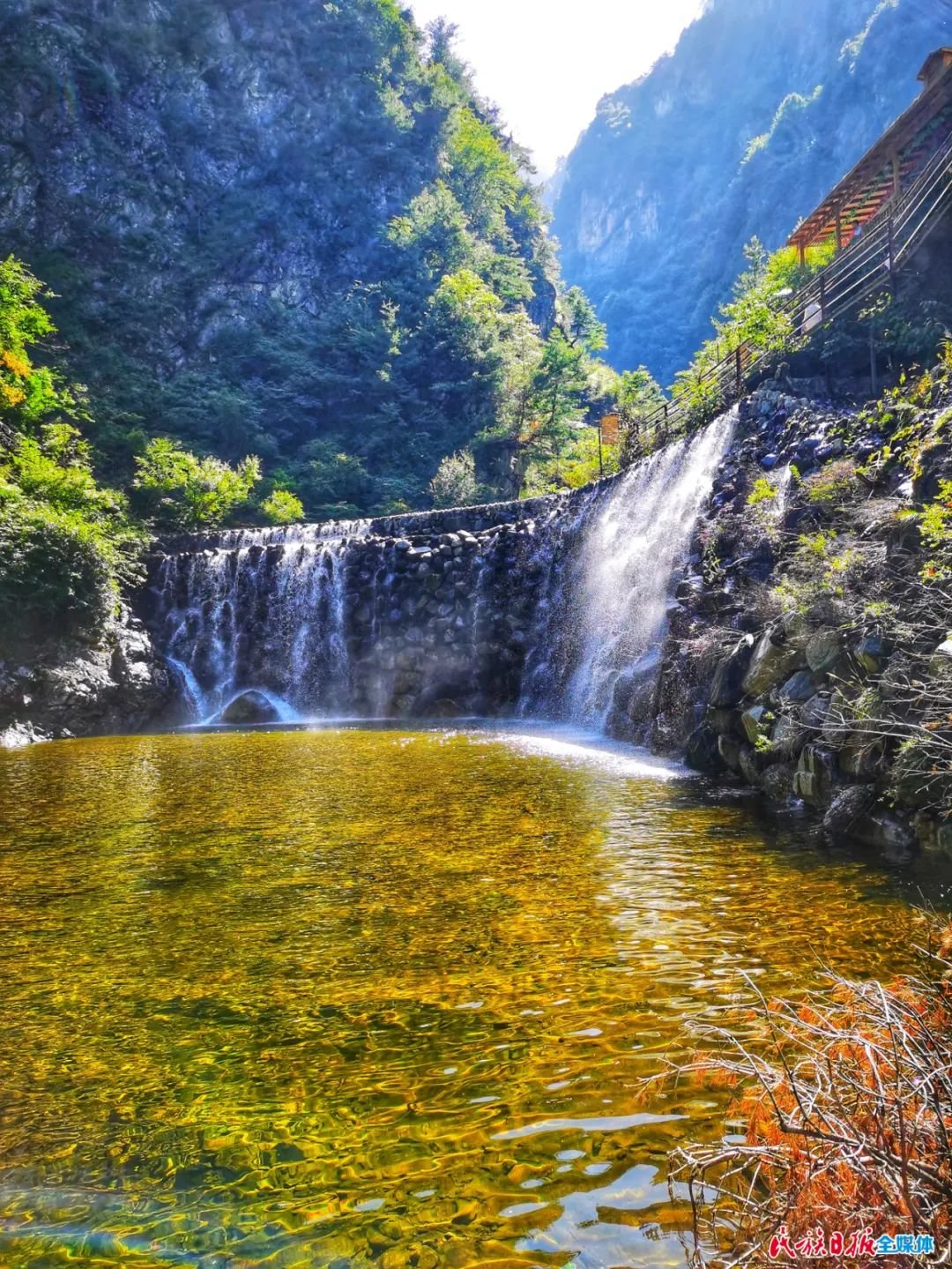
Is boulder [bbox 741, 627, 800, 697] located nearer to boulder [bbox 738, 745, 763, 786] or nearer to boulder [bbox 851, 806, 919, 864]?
boulder [bbox 738, 745, 763, 786]

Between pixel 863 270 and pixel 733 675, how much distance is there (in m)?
12.8

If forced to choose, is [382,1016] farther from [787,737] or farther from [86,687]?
[86,687]

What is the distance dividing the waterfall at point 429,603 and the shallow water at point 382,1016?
30.2 feet

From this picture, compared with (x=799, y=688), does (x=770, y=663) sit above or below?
above

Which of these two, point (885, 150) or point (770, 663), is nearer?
point (770, 663)

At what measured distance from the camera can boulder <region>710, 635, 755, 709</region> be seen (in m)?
8.48

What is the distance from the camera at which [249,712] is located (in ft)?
60.8

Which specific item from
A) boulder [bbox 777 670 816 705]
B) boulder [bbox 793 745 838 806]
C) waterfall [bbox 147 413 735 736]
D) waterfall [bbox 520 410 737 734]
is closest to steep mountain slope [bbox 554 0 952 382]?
waterfall [bbox 147 413 735 736]

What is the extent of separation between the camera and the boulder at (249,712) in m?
18.5

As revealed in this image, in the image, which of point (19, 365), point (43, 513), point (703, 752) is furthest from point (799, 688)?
point (19, 365)

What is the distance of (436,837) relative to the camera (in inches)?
250

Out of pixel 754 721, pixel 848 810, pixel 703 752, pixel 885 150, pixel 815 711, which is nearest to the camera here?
pixel 848 810

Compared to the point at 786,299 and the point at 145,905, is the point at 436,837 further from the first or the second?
the point at 786,299

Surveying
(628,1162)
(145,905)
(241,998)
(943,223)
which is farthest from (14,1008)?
(943,223)
